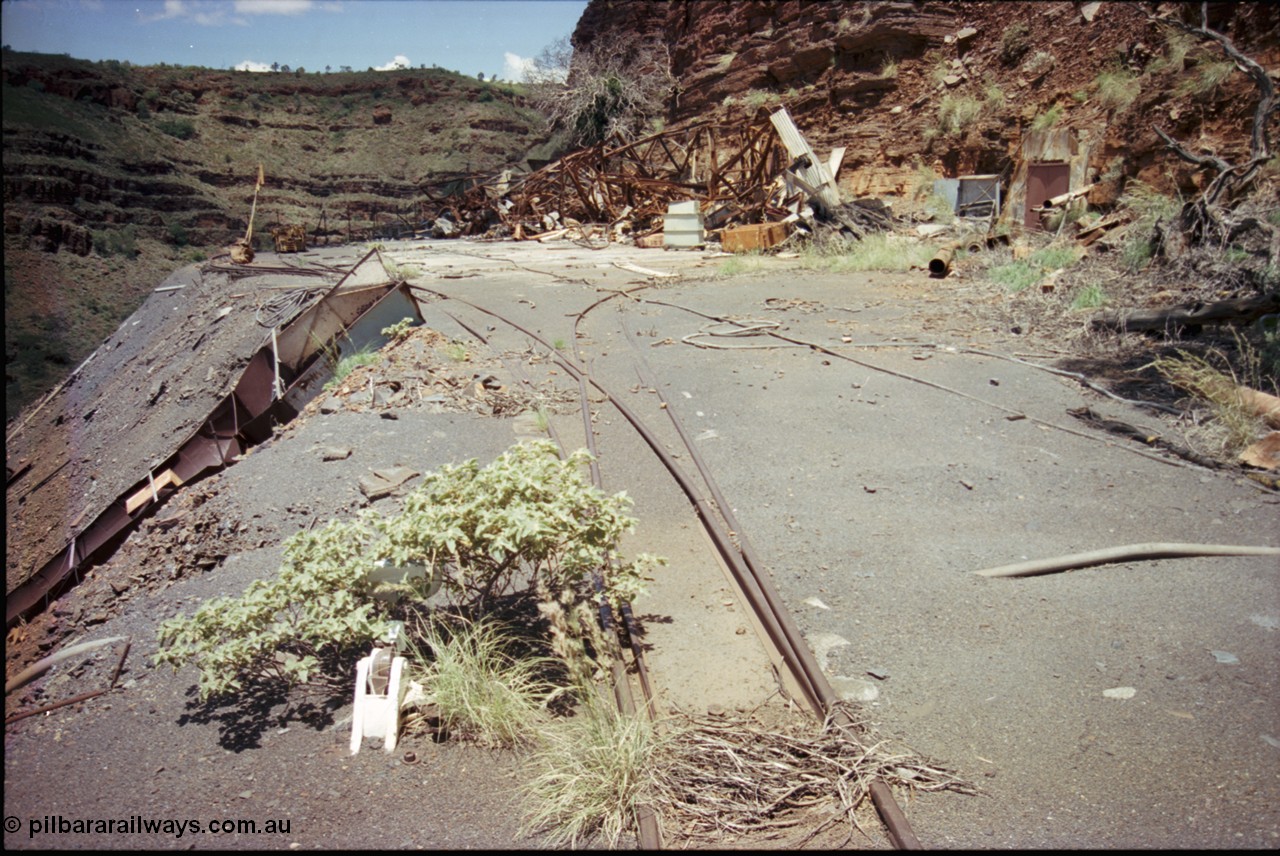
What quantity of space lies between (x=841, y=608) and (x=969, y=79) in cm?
2450

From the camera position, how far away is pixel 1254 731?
11.9 feet

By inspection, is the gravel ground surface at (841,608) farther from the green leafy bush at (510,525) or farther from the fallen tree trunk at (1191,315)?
the fallen tree trunk at (1191,315)

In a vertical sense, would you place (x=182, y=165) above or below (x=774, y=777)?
above

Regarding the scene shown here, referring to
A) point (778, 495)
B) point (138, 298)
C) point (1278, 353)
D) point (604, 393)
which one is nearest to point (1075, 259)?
point (1278, 353)

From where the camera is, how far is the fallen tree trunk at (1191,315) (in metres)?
9.51

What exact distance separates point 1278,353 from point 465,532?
838cm

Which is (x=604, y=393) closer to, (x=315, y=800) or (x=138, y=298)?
(x=315, y=800)

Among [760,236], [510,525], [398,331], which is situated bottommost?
[510,525]

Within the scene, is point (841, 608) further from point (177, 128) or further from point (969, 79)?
point (177, 128)

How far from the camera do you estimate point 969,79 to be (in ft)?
81.5

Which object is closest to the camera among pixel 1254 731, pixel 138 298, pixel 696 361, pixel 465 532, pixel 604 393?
pixel 1254 731

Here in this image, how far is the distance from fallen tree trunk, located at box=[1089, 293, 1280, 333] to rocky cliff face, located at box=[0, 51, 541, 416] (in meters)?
17.2

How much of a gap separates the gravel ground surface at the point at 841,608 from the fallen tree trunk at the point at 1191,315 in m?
1.18

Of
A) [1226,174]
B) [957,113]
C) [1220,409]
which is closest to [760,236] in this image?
[957,113]
